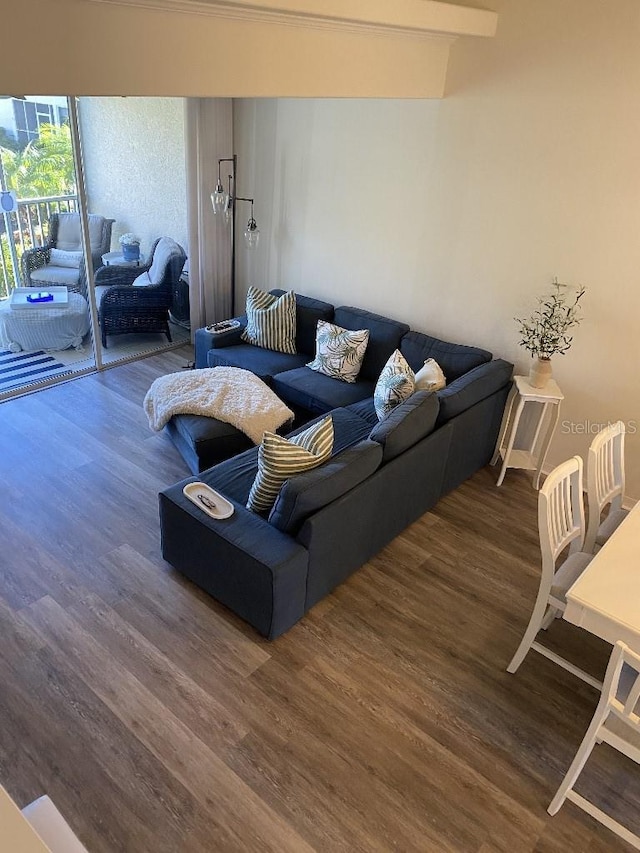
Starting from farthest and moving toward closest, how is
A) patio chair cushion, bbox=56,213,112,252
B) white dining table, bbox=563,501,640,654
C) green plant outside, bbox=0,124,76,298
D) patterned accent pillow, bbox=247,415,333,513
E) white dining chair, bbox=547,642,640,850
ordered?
1. patio chair cushion, bbox=56,213,112,252
2. green plant outside, bbox=0,124,76,298
3. patterned accent pillow, bbox=247,415,333,513
4. white dining table, bbox=563,501,640,654
5. white dining chair, bbox=547,642,640,850

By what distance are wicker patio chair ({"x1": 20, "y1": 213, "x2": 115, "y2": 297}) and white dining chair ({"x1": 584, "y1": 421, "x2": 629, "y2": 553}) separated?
4236mm

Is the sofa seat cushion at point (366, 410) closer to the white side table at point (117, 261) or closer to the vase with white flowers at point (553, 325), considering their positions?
the vase with white flowers at point (553, 325)

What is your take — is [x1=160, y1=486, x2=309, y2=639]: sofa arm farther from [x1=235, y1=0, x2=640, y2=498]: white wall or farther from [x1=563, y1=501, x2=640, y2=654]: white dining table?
[x1=235, y1=0, x2=640, y2=498]: white wall

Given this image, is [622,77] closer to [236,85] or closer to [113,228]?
[236,85]

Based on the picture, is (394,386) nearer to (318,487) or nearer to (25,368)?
(318,487)

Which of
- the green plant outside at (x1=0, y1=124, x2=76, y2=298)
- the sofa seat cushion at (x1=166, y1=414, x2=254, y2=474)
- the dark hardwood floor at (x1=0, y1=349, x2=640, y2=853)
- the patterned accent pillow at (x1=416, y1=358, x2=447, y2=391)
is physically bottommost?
the dark hardwood floor at (x1=0, y1=349, x2=640, y2=853)

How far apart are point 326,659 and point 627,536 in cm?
149

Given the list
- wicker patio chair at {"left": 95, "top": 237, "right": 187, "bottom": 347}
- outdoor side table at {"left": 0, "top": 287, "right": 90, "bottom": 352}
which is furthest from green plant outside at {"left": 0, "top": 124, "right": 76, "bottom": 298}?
wicker patio chair at {"left": 95, "top": 237, "right": 187, "bottom": 347}

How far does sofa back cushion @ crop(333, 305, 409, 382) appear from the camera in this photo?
486cm

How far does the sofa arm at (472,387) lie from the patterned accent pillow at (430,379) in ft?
0.22

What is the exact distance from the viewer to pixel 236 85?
283cm

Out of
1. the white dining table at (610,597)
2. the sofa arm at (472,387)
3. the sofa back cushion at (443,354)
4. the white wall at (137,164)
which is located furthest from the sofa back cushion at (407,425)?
the white wall at (137,164)

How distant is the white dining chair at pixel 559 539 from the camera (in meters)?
2.58

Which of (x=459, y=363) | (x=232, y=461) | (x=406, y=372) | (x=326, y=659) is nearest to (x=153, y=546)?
(x=232, y=461)
